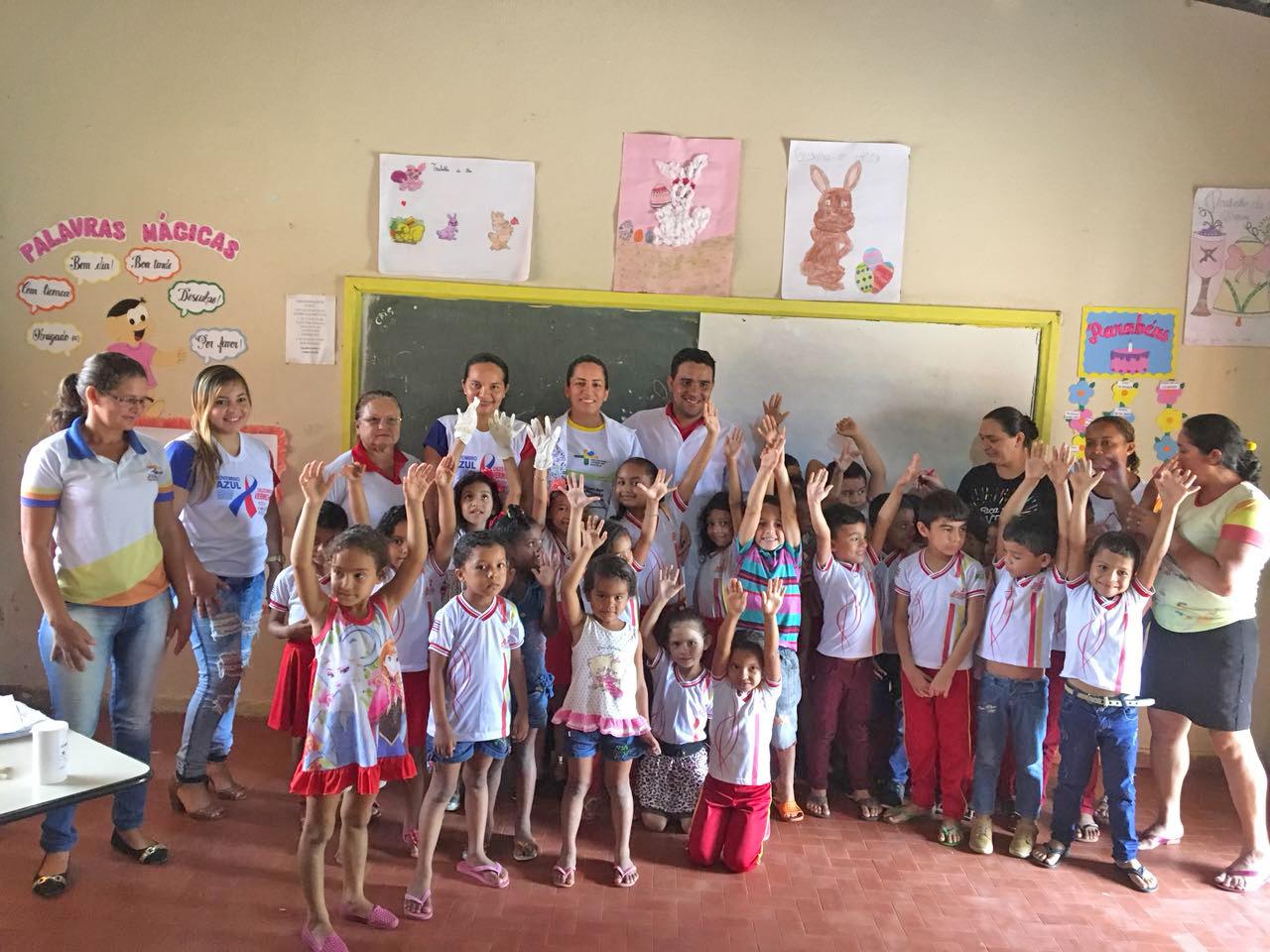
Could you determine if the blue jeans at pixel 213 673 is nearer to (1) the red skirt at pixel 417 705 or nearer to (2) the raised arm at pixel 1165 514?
(1) the red skirt at pixel 417 705

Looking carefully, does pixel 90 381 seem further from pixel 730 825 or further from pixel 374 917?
pixel 730 825

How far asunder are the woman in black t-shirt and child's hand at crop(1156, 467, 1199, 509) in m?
0.63

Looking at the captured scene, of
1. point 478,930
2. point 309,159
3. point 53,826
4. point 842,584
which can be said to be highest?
point 309,159

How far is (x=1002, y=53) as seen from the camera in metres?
3.87

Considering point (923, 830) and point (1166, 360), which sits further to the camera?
point (1166, 360)

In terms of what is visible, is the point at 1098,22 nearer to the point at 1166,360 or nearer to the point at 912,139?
the point at 912,139

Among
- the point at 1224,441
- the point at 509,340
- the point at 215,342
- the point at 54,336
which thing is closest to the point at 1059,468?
the point at 1224,441

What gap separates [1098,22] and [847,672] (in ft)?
9.02

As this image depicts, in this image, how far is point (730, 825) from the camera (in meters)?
2.98

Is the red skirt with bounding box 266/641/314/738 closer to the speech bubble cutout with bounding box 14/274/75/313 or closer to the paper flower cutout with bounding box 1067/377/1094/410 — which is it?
the speech bubble cutout with bounding box 14/274/75/313

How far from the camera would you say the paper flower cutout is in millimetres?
3969


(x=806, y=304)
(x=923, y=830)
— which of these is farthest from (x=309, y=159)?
(x=923, y=830)

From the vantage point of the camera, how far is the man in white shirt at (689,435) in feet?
11.9

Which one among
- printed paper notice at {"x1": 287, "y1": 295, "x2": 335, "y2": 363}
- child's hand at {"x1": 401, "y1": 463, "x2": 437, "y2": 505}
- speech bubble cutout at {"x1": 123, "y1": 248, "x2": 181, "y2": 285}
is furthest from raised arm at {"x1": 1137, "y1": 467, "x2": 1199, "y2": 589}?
speech bubble cutout at {"x1": 123, "y1": 248, "x2": 181, "y2": 285}
